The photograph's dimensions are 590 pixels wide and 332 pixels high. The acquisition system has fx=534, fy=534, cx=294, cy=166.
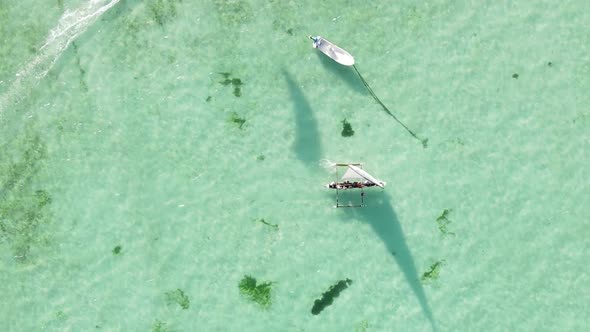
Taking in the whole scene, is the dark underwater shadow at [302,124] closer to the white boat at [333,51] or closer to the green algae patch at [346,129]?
the green algae patch at [346,129]

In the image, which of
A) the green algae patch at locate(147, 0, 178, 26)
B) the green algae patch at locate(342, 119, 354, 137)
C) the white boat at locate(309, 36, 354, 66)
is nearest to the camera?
the white boat at locate(309, 36, 354, 66)

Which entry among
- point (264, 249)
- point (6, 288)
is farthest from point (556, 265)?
point (6, 288)

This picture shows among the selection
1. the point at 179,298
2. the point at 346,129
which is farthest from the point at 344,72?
the point at 179,298

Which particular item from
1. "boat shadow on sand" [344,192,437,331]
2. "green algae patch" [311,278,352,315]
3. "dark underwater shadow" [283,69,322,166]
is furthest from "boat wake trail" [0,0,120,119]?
"green algae patch" [311,278,352,315]

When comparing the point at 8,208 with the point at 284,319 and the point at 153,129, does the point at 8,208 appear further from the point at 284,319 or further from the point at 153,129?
the point at 284,319

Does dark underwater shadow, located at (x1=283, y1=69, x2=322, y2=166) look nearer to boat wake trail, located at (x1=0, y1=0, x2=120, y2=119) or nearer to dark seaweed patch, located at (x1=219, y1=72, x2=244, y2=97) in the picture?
dark seaweed patch, located at (x1=219, y1=72, x2=244, y2=97)

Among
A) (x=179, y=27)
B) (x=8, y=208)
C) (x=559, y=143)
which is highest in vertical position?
(x=179, y=27)
